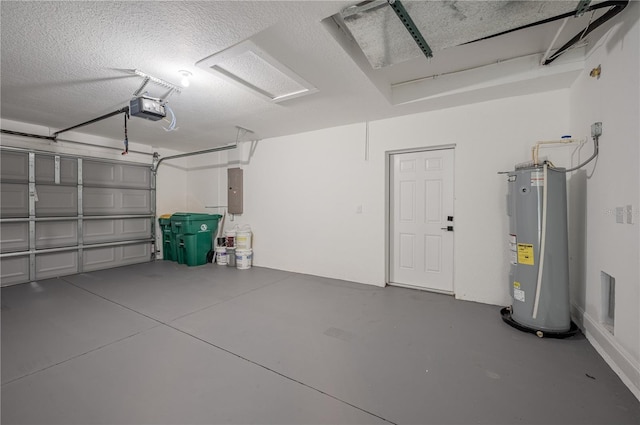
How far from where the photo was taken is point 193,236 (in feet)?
17.0

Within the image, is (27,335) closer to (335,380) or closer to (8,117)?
(335,380)

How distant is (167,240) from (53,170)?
7.18ft

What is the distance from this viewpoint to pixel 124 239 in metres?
5.29

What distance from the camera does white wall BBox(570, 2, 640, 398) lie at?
1754mm

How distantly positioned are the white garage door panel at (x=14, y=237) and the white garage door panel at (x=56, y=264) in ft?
0.93

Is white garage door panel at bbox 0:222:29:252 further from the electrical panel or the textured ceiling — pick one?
the electrical panel

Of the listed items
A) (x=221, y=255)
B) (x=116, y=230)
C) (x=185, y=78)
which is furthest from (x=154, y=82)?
(x=116, y=230)

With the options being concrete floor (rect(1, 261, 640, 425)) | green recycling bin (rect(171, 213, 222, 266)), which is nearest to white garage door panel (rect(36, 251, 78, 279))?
concrete floor (rect(1, 261, 640, 425))

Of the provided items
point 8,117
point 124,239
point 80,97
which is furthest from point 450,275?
point 8,117

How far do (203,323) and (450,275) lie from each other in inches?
124

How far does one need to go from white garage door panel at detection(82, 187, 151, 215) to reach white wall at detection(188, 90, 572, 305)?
129cm

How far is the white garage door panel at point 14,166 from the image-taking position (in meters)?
3.89

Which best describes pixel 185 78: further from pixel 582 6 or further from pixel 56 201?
pixel 56 201

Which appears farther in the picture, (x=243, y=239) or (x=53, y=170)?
(x=243, y=239)
